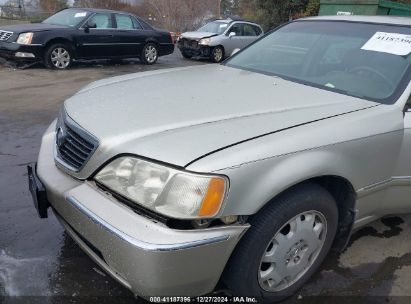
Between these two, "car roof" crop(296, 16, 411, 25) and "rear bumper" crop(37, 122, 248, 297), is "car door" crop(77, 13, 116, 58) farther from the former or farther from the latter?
"rear bumper" crop(37, 122, 248, 297)

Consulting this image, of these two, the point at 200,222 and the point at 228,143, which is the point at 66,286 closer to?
the point at 200,222

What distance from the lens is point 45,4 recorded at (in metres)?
31.3

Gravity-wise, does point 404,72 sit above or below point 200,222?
above

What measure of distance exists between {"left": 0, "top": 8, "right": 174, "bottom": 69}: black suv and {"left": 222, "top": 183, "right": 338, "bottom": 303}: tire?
8681mm

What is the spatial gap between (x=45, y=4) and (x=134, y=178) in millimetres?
33225

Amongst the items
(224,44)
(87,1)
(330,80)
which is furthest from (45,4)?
(330,80)

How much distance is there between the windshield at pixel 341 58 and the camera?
9.45ft

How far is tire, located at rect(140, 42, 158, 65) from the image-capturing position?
12008 millimetres

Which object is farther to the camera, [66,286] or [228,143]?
[66,286]

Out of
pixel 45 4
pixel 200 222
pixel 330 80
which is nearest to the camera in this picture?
pixel 200 222

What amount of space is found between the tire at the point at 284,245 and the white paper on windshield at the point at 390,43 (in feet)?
4.07

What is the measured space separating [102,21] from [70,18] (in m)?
0.77

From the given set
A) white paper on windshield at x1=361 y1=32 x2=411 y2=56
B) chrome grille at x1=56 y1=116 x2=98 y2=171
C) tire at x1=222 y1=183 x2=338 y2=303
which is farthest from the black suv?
tire at x1=222 y1=183 x2=338 y2=303

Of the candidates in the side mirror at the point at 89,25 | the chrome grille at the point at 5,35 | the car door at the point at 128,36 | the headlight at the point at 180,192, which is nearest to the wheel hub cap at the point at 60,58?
the side mirror at the point at 89,25
